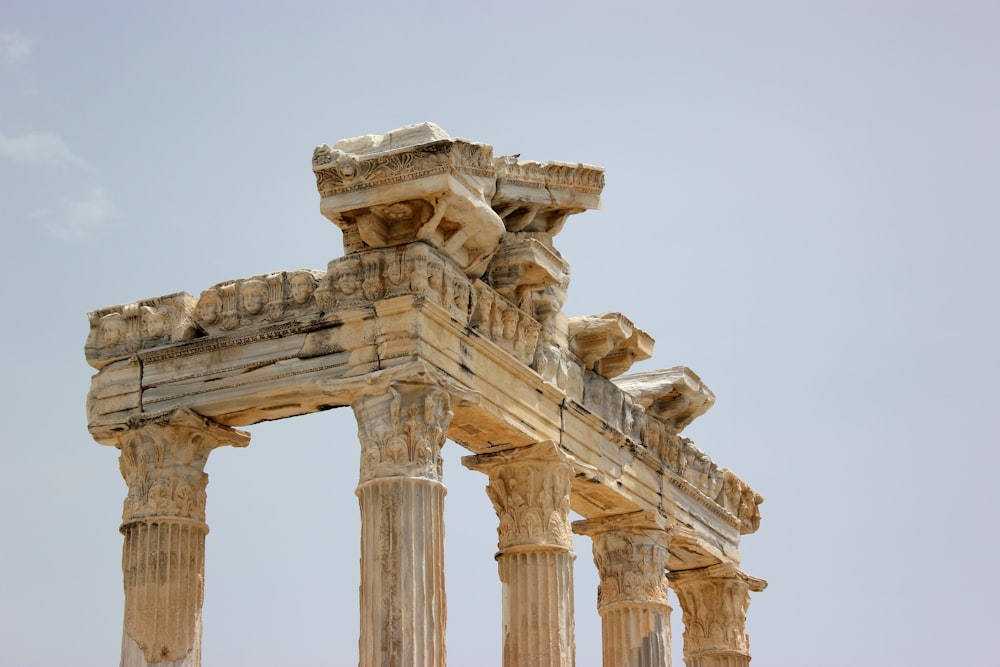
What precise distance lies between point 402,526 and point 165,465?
11.6 ft

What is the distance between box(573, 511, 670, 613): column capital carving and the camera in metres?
30.5

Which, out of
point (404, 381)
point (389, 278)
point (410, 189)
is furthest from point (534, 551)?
point (410, 189)

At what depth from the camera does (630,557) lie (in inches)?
1203

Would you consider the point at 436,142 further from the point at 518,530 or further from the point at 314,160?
the point at 518,530

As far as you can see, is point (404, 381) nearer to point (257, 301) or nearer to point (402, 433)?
point (402, 433)

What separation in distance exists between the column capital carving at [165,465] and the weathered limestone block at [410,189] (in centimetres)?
304

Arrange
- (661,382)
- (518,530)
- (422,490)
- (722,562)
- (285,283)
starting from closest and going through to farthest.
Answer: (422,490), (285,283), (518,530), (661,382), (722,562)

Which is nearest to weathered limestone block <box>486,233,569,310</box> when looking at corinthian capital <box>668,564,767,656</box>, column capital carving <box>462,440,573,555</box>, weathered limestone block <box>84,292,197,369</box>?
column capital carving <box>462,440,573,555</box>

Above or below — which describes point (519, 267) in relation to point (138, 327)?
above

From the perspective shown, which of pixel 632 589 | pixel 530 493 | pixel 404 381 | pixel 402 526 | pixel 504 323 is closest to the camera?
pixel 402 526

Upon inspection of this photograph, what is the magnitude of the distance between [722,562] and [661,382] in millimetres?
3973

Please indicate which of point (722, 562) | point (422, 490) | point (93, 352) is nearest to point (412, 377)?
point (422, 490)

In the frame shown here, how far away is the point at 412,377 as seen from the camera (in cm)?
2406

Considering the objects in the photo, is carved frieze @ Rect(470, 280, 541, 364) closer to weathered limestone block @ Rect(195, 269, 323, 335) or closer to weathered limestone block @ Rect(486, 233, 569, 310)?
weathered limestone block @ Rect(486, 233, 569, 310)
